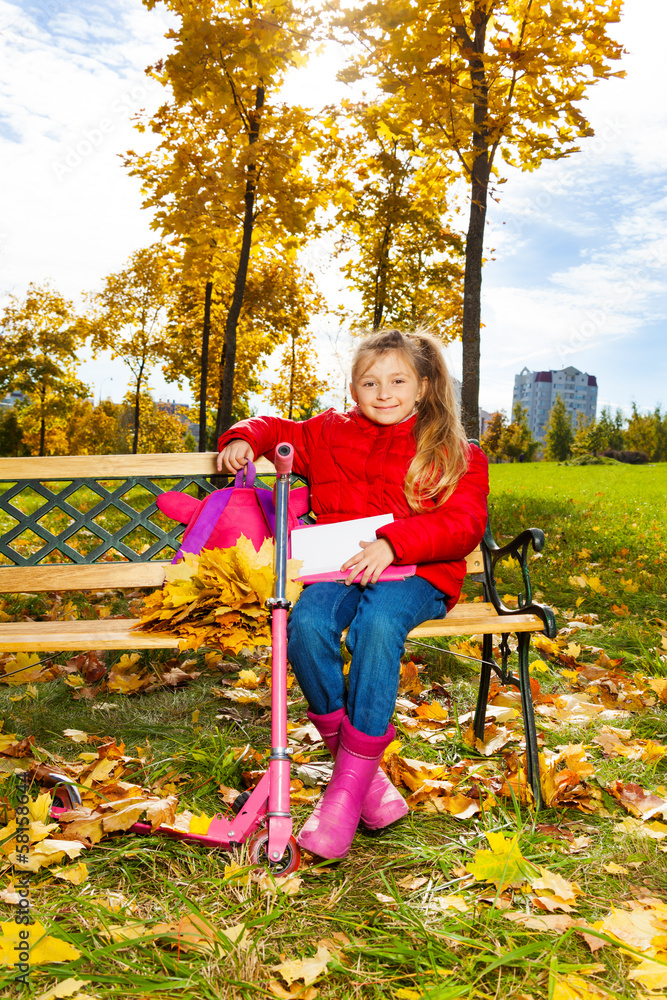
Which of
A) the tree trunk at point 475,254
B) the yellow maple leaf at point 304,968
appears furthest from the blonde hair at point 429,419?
the tree trunk at point 475,254

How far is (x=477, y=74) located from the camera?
5.54 meters

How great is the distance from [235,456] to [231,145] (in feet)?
19.0

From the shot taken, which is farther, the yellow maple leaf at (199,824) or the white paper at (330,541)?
the white paper at (330,541)

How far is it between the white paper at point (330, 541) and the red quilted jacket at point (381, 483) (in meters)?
0.12

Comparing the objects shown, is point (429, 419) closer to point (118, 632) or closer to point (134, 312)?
point (118, 632)

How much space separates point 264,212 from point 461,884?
6925 millimetres

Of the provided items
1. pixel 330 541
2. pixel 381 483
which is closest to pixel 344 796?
pixel 330 541

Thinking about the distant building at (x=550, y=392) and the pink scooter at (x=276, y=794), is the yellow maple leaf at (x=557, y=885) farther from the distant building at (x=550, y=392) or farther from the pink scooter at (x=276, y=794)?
the distant building at (x=550, y=392)

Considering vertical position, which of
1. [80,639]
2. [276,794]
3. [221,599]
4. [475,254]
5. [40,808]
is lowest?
[40,808]

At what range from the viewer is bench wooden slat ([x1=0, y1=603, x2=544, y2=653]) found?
1.98 meters

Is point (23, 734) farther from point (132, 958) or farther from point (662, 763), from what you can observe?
point (662, 763)

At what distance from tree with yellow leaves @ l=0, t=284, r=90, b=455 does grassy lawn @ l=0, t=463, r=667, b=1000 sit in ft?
82.9

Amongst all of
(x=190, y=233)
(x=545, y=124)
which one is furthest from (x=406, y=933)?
(x=190, y=233)

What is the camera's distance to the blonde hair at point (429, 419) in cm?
225
